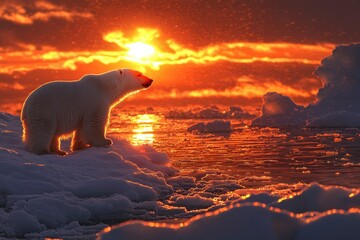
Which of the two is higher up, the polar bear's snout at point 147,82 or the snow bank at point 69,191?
the polar bear's snout at point 147,82

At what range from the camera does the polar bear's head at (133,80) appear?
1116cm

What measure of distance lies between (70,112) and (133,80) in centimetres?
177

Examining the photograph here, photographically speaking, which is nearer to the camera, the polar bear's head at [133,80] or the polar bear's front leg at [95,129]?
the polar bear's front leg at [95,129]

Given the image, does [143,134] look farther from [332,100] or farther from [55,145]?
[55,145]

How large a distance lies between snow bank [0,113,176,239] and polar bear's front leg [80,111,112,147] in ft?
0.99

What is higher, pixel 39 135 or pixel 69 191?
pixel 39 135

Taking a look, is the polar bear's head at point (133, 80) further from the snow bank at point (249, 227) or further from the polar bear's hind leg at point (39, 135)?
the snow bank at point (249, 227)

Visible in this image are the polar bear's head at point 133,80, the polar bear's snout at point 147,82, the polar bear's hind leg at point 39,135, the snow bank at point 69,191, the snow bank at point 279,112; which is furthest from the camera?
the snow bank at point 279,112

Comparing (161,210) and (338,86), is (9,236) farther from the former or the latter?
(338,86)

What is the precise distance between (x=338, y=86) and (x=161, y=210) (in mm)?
46042

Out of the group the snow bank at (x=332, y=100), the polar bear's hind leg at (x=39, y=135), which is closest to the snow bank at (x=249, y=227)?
the polar bear's hind leg at (x=39, y=135)

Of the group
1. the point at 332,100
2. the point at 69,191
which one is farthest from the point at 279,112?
the point at 69,191

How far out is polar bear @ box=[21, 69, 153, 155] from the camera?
9766 millimetres

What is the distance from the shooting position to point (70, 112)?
1007cm
